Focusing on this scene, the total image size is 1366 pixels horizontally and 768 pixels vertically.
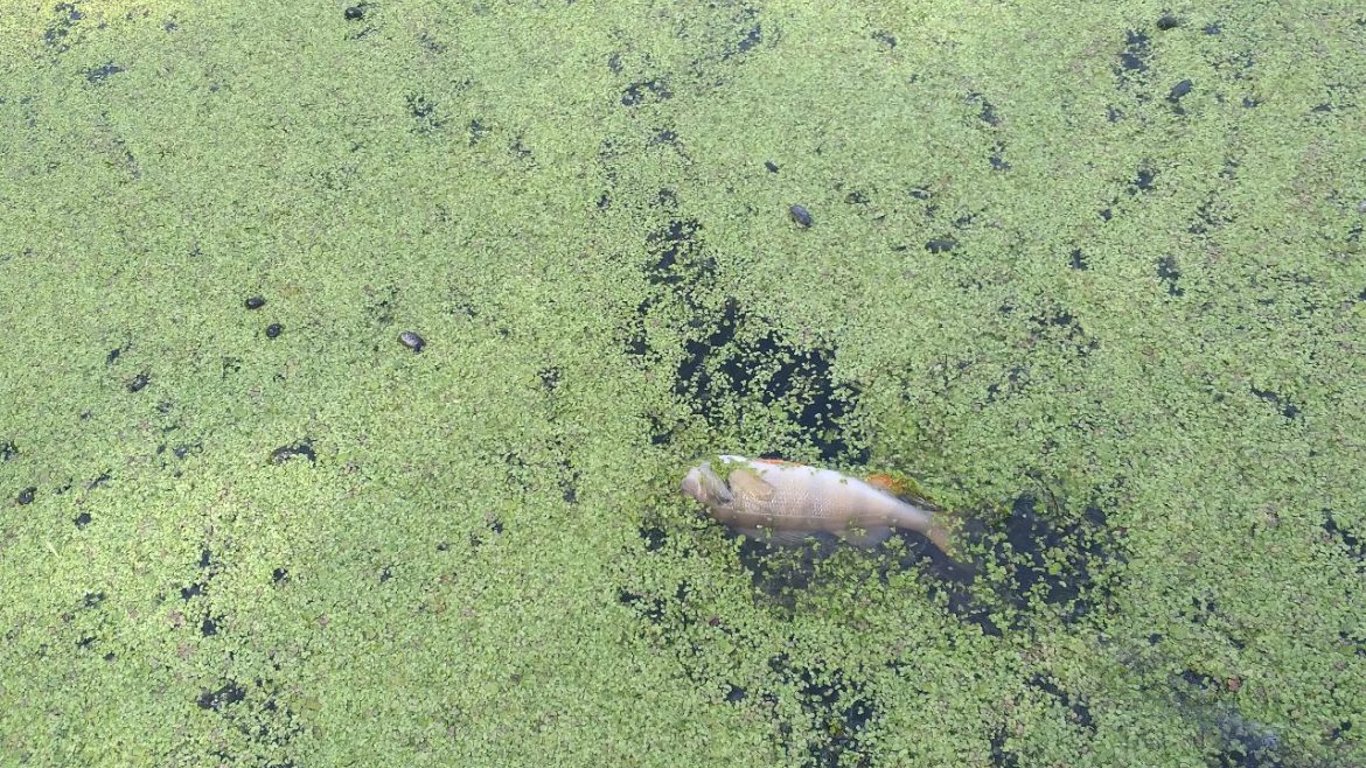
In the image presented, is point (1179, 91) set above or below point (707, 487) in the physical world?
above

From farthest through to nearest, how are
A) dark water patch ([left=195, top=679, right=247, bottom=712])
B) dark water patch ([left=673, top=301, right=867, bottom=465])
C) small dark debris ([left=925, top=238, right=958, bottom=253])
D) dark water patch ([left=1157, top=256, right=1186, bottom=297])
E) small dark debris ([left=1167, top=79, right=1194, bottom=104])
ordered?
1. small dark debris ([left=1167, top=79, right=1194, bottom=104])
2. small dark debris ([left=925, top=238, right=958, bottom=253])
3. dark water patch ([left=1157, top=256, right=1186, bottom=297])
4. dark water patch ([left=673, top=301, right=867, bottom=465])
5. dark water patch ([left=195, top=679, right=247, bottom=712])

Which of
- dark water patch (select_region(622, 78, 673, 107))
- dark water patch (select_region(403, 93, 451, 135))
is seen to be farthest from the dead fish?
dark water patch (select_region(403, 93, 451, 135))

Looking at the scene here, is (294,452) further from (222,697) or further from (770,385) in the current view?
(770,385)

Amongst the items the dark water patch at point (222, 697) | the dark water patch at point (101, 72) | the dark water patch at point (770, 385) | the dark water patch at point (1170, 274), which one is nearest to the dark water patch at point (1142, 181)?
the dark water patch at point (1170, 274)

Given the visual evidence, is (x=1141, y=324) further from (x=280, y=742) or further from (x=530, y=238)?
(x=280, y=742)

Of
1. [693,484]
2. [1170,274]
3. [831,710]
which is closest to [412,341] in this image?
[693,484]

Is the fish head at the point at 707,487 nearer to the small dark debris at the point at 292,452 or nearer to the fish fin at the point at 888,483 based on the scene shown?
the fish fin at the point at 888,483

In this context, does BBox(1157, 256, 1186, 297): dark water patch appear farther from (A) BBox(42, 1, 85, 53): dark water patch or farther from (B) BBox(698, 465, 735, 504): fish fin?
(A) BBox(42, 1, 85, 53): dark water patch
